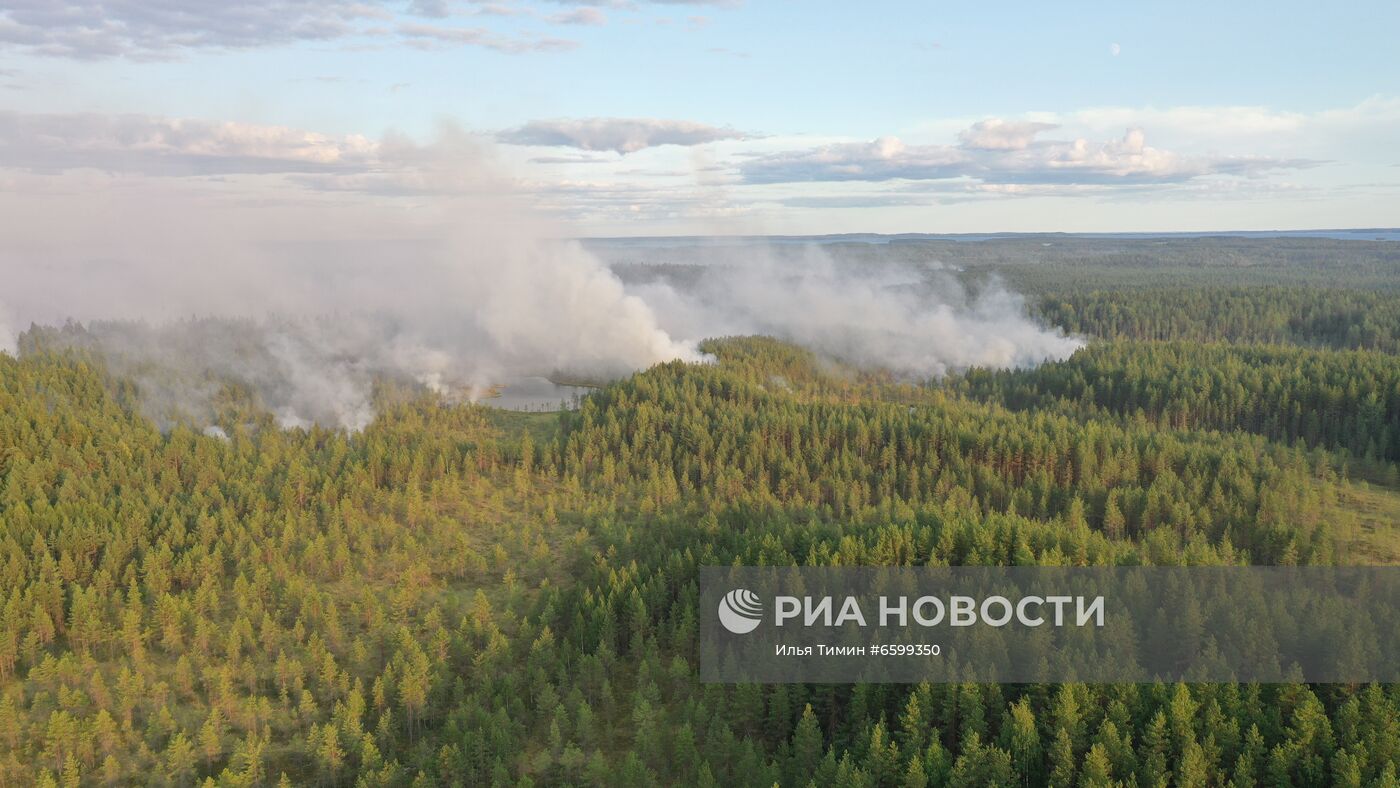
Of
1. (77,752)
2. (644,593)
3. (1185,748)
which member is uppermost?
(1185,748)

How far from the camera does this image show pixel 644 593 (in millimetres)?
121500

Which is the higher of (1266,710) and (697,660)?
(1266,710)

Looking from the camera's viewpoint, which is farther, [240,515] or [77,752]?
[240,515]

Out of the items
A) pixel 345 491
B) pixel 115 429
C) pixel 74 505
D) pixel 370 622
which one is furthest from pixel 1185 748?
pixel 115 429

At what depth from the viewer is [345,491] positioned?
167 metres

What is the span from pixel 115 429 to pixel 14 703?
366 feet

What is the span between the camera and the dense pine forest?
8038 centimetres

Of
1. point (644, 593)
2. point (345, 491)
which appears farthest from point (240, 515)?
point (644, 593)

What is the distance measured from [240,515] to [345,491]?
18.3m

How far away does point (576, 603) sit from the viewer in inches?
4811

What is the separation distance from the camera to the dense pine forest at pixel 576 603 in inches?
3164

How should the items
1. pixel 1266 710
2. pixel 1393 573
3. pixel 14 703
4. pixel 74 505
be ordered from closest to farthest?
pixel 1266 710 < pixel 14 703 < pixel 1393 573 < pixel 74 505

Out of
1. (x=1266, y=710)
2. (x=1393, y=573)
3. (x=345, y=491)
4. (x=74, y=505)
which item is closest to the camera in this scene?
(x=1266, y=710)

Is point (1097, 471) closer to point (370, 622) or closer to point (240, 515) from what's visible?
point (370, 622)
